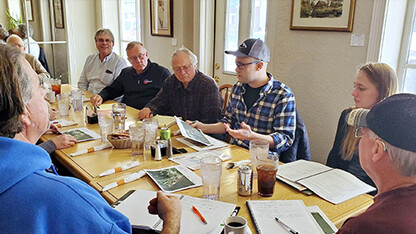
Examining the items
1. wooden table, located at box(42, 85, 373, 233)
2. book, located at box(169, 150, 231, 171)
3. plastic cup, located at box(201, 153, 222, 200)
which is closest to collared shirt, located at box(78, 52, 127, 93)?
wooden table, located at box(42, 85, 373, 233)

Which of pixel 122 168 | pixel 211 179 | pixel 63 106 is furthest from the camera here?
pixel 63 106

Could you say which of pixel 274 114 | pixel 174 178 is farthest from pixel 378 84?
pixel 174 178

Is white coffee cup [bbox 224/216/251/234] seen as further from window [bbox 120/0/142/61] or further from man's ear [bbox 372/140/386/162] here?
window [bbox 120/0/142/61]

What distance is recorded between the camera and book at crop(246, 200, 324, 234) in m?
1.06

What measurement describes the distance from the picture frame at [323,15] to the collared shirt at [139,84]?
1.31m

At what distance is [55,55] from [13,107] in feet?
18.5

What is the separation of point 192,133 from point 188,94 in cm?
81

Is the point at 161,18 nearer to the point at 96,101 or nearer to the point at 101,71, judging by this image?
the point at 101,71

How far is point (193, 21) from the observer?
4242 mm

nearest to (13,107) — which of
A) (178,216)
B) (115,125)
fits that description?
(178,216)

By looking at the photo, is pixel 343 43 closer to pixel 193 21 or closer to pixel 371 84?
pixel 371 84

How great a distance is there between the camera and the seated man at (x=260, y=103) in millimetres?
1946

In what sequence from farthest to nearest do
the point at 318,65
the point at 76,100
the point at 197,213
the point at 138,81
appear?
the point at 138,81 → the point at 318,65 → the point at 76,100 → the point at 197,213

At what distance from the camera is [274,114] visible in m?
2.02
